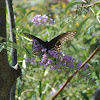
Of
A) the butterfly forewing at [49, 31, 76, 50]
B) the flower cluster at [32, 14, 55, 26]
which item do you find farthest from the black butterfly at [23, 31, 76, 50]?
the flower cluster at [32, 14, 55, 26]

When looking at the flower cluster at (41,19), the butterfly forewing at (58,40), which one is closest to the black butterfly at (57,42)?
the butterfly forewing at (58,40)

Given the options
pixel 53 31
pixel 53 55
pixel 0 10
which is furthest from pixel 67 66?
pixel 53 31

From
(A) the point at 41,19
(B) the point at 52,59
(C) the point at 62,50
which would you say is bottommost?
(C) the point at 62,50

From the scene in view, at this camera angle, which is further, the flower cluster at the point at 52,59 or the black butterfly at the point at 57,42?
the black butterfly at the point at 57,42

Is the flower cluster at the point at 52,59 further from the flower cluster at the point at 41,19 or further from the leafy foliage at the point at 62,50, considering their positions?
the flower cluster at the point at 41,19

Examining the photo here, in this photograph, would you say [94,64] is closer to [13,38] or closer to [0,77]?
[13,38]

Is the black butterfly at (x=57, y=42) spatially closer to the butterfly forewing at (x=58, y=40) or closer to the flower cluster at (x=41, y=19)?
the butterfly forewing at (x=58, y=40)

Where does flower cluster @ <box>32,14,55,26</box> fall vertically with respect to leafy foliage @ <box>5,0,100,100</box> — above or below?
above

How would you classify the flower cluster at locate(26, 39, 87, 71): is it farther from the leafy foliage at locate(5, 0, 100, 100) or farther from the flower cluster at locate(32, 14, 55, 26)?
the flower cluster at locate(32, 14, 55, 26)

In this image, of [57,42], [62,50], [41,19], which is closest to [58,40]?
[57,42]

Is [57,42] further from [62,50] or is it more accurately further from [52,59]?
[62,50]

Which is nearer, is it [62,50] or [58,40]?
[58,40]

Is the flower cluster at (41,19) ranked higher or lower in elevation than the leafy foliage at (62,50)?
higher
